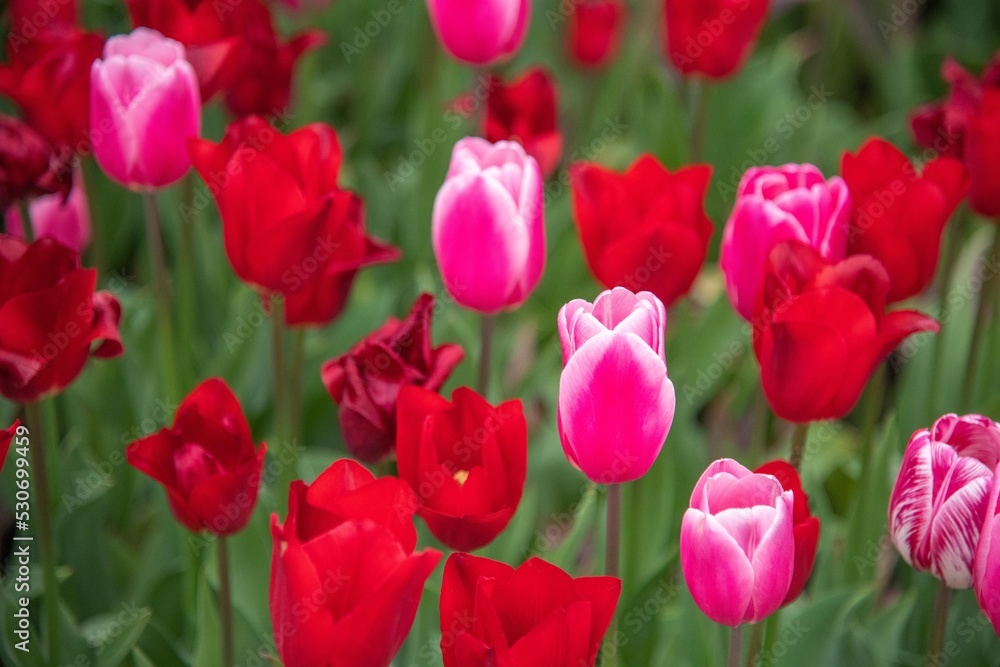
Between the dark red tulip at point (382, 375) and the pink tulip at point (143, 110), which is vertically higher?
the pink tulip at point (143, 110)

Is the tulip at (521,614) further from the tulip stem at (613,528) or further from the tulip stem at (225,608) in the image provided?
the tulip stem at (225,608)

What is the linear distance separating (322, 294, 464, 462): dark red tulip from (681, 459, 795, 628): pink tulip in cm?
21

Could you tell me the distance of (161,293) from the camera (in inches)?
42.3

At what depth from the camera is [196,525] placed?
29.4 inches

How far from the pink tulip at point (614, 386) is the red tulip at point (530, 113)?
58 cm

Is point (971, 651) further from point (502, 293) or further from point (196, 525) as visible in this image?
point (196, 525)

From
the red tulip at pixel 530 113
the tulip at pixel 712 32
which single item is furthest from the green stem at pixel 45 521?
the tulip at pixel 712 32

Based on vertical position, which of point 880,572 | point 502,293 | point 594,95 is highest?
point 502,293

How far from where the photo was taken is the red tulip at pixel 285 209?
82 centimetres

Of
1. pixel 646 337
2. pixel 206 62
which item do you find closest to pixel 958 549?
pixel 646 337

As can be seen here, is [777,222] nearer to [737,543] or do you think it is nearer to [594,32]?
[737,543]

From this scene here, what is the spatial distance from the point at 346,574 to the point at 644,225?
0.41m

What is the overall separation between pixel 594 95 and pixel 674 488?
3.30ft

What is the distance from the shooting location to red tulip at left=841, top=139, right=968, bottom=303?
841mm
